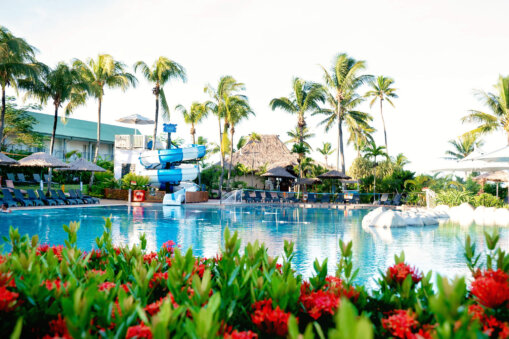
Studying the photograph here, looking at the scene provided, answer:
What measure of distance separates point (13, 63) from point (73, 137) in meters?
16.9

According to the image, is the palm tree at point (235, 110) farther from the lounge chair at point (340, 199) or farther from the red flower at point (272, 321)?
the red flower at point (272, 321)

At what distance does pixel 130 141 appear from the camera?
101ft

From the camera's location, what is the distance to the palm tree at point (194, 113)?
33750mm

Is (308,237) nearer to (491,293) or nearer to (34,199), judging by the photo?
(491,293)

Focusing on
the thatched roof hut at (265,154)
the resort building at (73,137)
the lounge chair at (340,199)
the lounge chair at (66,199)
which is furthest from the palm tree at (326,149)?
the lounge chair at (66,199)

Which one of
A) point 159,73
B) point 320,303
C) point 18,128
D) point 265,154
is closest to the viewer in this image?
point 320,303

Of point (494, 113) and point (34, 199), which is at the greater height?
point (494, 113)

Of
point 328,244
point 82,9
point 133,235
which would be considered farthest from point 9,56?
point 328,244

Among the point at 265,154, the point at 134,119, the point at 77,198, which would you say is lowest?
the point at 77,198

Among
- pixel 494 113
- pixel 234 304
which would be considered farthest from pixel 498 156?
pixel 234 304

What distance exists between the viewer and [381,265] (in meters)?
7.42

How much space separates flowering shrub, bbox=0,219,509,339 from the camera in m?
1.41

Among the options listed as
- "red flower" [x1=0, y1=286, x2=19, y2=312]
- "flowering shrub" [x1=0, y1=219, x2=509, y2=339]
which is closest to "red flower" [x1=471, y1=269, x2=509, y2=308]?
"flowering shrub" [x1=0, y1=219, x2=509, y2=339]

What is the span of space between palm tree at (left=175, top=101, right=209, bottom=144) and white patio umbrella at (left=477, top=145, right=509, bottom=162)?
72.3 ft
